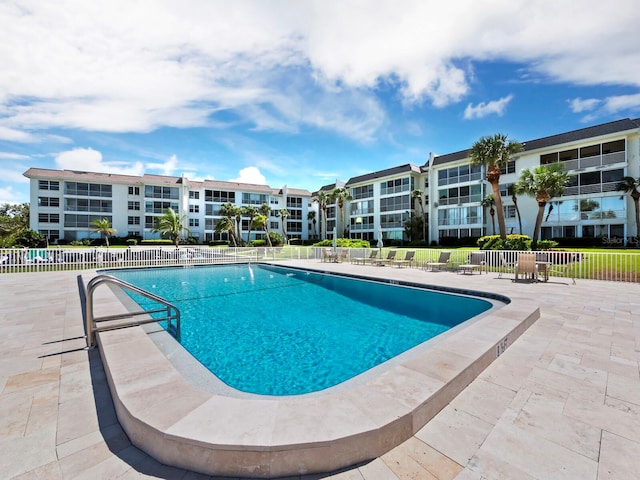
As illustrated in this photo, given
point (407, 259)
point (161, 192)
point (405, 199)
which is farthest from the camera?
point (161, 192)

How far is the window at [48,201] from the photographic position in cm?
3788

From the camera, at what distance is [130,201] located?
42344 mm

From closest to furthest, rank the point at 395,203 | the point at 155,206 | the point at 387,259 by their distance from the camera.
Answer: the point at 387,259 < the point at 395,203 < the point at 155,206

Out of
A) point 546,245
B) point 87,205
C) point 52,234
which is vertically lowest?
point 546,245

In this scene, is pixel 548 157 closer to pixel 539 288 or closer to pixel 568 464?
pixel 539 288

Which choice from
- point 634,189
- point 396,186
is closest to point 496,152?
point 634,189

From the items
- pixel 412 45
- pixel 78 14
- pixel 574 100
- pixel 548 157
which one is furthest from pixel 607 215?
pixel 78 14

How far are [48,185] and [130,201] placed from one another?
9241mm

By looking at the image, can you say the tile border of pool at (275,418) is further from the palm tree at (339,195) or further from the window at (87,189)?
the window at (87,189)

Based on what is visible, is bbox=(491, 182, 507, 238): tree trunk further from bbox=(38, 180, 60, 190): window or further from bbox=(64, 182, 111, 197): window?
bbox=(38, 180, 60, 190): window

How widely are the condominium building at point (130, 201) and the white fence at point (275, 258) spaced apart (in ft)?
86.5

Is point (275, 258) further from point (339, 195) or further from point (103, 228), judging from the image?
point (103, 228)

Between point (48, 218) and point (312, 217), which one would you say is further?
point (312, 217)

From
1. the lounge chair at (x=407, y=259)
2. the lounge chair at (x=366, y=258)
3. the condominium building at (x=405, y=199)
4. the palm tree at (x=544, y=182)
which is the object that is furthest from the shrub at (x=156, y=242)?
the palm tree at (x=544, y=182)
